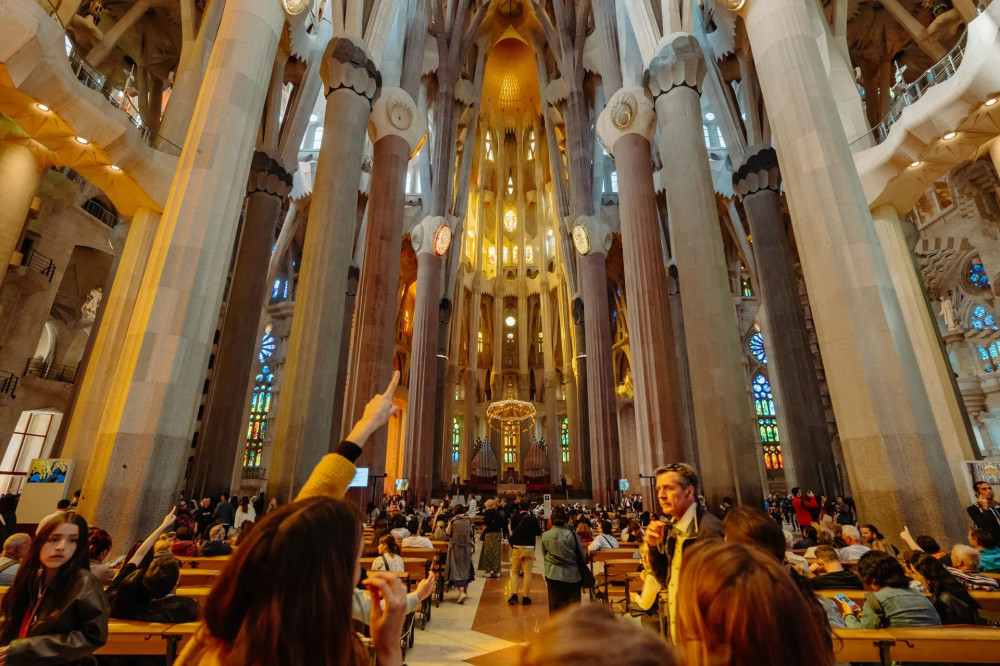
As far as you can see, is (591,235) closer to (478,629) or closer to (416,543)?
(416,543)

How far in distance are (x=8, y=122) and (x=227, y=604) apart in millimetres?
15123

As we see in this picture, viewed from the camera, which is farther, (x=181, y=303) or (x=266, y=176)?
(x=266, y=176)

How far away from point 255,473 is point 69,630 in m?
23.5

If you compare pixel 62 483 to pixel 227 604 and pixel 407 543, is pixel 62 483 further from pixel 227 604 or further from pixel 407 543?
pixel 227 604

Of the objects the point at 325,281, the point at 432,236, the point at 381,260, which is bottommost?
the point at 325,281

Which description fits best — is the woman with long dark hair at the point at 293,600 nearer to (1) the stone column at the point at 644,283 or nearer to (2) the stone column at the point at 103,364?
(2) the stone column at the point at 103,364

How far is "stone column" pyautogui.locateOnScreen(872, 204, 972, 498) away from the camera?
355 inches

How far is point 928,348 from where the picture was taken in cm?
950

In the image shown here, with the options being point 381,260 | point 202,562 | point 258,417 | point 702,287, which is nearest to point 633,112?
point 702,287

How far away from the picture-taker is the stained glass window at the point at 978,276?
18.4 metres

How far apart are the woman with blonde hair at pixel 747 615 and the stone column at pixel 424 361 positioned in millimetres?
16832

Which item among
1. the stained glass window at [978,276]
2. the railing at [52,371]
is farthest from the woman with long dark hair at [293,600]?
the stained glass window at [978,276]

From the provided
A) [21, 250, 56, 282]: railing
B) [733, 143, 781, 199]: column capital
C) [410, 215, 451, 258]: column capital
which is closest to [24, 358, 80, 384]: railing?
[21, 250, 56, 282]: railing

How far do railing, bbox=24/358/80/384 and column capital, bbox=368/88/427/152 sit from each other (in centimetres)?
1307
